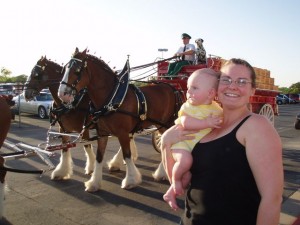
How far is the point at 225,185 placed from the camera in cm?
169

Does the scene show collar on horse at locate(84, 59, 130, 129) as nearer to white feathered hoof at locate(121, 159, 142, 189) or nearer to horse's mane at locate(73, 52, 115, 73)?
horse's mane at locate(73, 52, 115, 73)

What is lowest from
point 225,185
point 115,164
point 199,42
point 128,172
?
point 115,164

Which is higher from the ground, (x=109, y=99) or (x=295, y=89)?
(x=295, y=89)

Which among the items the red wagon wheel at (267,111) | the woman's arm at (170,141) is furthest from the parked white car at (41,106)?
the woman's arm at (170,141)

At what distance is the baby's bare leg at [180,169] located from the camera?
186 cm

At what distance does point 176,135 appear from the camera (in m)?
2.00

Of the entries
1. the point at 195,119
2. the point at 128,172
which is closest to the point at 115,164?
the point at 128,172

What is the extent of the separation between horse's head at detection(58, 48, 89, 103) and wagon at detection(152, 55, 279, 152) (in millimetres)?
2652

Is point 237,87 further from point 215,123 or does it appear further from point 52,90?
point 52,90

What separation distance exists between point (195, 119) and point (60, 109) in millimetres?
4813

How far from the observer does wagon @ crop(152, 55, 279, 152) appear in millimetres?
7898

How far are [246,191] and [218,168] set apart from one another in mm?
182

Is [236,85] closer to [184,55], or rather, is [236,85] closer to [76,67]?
[76,67]

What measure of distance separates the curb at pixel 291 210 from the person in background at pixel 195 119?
2878mm
